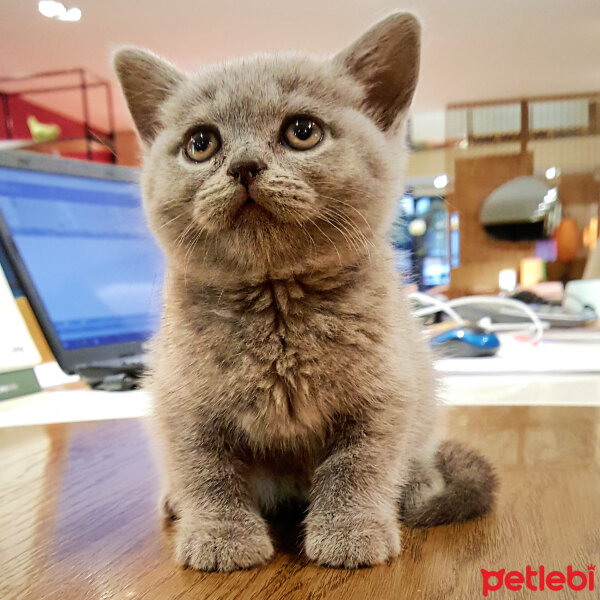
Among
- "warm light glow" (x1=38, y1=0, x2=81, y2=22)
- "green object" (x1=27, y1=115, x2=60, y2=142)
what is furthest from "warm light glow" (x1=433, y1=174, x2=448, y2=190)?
"green object" (x1=27, y1=115, x2=60, y2=142)

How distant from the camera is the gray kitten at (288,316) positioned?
460 millimetres

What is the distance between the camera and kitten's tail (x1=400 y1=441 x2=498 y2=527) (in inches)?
20.1

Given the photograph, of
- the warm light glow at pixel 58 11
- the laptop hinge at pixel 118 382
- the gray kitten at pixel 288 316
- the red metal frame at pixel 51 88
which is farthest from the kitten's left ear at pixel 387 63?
the red metal frame at pixel 51 88

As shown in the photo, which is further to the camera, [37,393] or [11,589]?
[37,393]

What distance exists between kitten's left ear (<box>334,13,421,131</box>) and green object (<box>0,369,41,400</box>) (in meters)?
0.95

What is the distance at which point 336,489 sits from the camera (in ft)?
1.59

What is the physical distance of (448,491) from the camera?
53 centimetres

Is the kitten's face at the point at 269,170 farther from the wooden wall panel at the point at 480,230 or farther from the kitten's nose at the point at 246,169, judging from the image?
the wooden wall panel at the point at 480,230

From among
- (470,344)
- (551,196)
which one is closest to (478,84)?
(551,196)

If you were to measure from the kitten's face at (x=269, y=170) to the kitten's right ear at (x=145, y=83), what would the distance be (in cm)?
4

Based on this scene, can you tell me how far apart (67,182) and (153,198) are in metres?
0.85

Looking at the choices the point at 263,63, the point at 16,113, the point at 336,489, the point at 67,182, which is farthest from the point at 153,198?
the point at 16,113

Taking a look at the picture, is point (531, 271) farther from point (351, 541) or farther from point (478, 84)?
point (351, 541)

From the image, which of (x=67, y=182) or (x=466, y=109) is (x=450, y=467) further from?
(x=466, y=109)
